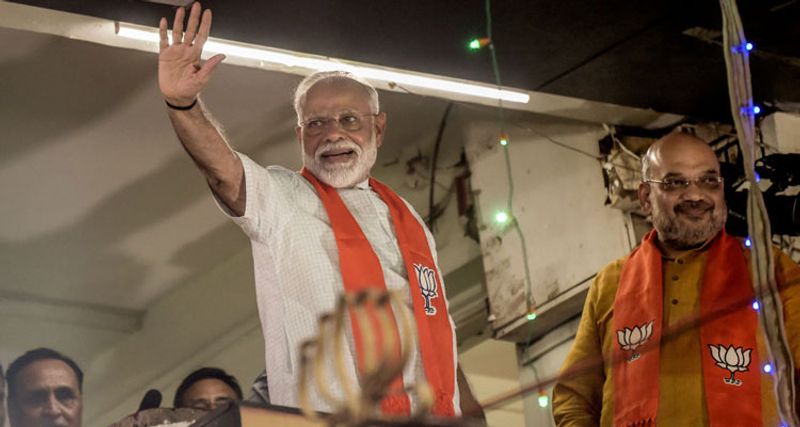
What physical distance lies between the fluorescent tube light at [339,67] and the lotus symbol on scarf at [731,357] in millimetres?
1745

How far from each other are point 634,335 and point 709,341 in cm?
20

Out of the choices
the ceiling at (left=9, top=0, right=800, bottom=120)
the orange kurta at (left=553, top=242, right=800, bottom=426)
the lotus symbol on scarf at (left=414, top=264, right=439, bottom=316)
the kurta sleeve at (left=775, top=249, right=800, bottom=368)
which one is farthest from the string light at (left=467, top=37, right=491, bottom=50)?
the lotus symbol on scarf at (left=414, top=264, right=439, bottom=316)

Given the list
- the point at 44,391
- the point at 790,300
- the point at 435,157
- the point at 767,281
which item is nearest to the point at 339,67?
the point at 44,391

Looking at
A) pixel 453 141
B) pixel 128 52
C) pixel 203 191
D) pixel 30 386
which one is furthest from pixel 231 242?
pixel 30 386

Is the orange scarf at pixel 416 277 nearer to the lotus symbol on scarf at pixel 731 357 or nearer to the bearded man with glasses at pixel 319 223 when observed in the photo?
the bearded man with glasses at pixel 319 223

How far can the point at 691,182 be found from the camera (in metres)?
3.60

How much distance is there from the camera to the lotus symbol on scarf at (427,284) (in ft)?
9.66

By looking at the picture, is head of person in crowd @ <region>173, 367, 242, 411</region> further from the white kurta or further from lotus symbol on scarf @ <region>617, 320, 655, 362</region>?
the white kurta

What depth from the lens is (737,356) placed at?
343cm

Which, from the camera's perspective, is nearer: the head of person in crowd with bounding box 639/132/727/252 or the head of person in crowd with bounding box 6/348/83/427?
the head of person in crowd with bounding box 639/132/727/252

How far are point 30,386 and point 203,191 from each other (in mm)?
2121

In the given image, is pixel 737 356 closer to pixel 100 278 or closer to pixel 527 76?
pixel 527 76

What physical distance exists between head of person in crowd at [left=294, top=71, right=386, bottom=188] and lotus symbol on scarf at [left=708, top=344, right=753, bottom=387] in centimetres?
106

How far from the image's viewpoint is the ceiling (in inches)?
170
